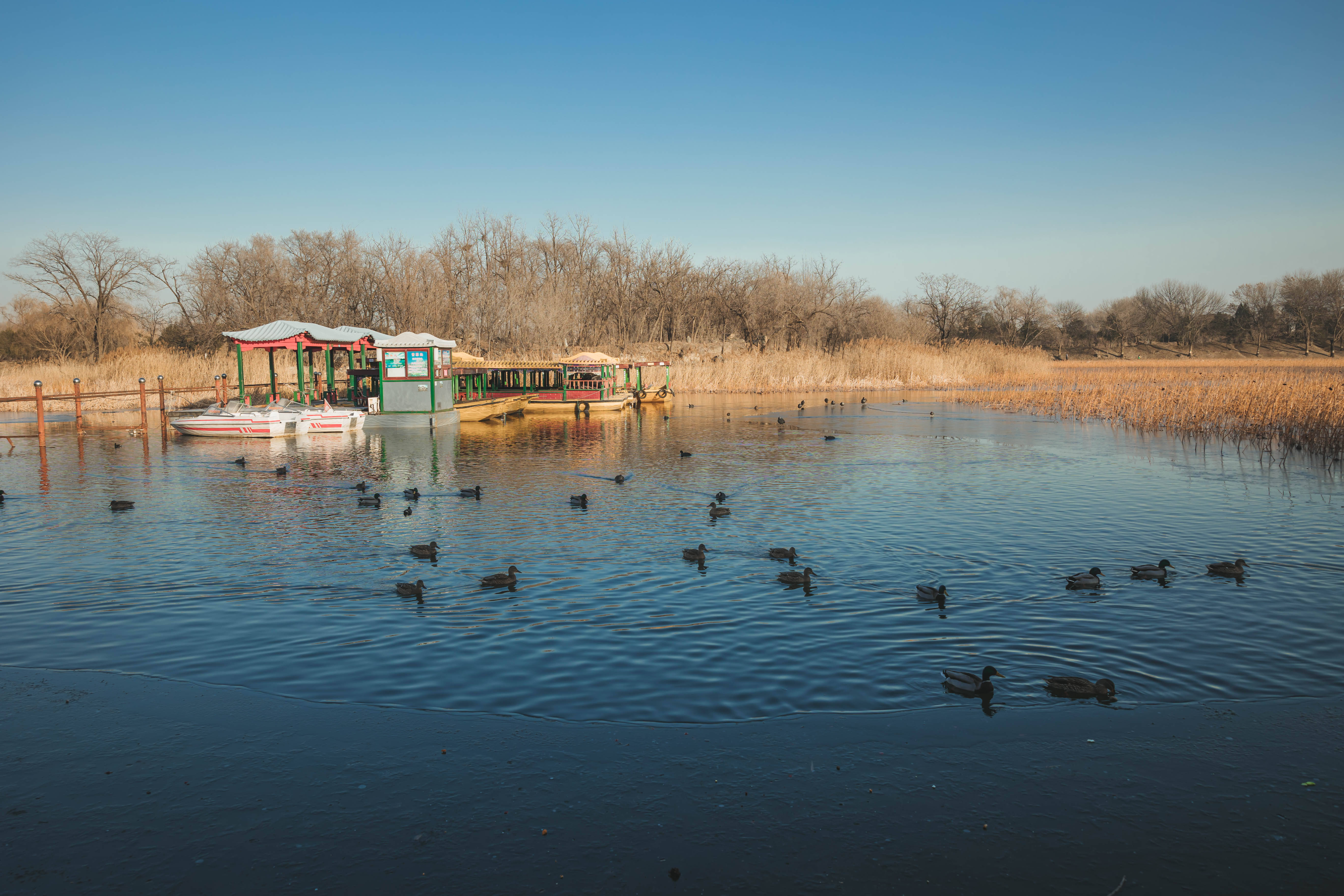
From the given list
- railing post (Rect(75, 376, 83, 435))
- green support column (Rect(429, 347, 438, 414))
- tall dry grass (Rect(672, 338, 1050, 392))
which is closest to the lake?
railing post (Rect(75, 376, 83, 435))

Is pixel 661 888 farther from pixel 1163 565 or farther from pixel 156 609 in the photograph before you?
pixel 1163 565

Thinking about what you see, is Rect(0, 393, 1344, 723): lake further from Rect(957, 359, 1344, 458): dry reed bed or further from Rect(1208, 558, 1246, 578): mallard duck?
Rect(957, 359, 1344, 458): dry reed bed

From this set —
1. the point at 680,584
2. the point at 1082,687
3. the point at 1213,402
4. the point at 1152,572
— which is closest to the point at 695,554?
the point at 680,584

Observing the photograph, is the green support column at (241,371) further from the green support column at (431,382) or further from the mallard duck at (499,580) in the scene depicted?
the mallard duck at (499,580)

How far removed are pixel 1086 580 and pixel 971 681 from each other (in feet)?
13.3

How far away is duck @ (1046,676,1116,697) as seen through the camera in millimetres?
7484

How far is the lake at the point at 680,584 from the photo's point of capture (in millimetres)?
7977

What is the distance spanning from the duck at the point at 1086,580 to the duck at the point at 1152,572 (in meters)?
0.85

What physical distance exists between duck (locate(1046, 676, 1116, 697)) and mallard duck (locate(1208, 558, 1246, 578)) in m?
4.96

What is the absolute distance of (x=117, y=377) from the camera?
144 feet

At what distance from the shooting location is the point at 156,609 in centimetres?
1004

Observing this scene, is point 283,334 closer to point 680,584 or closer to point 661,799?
point 680,584

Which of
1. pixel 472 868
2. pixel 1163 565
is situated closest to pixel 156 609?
pixel 472 868

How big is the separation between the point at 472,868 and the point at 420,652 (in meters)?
3.75
